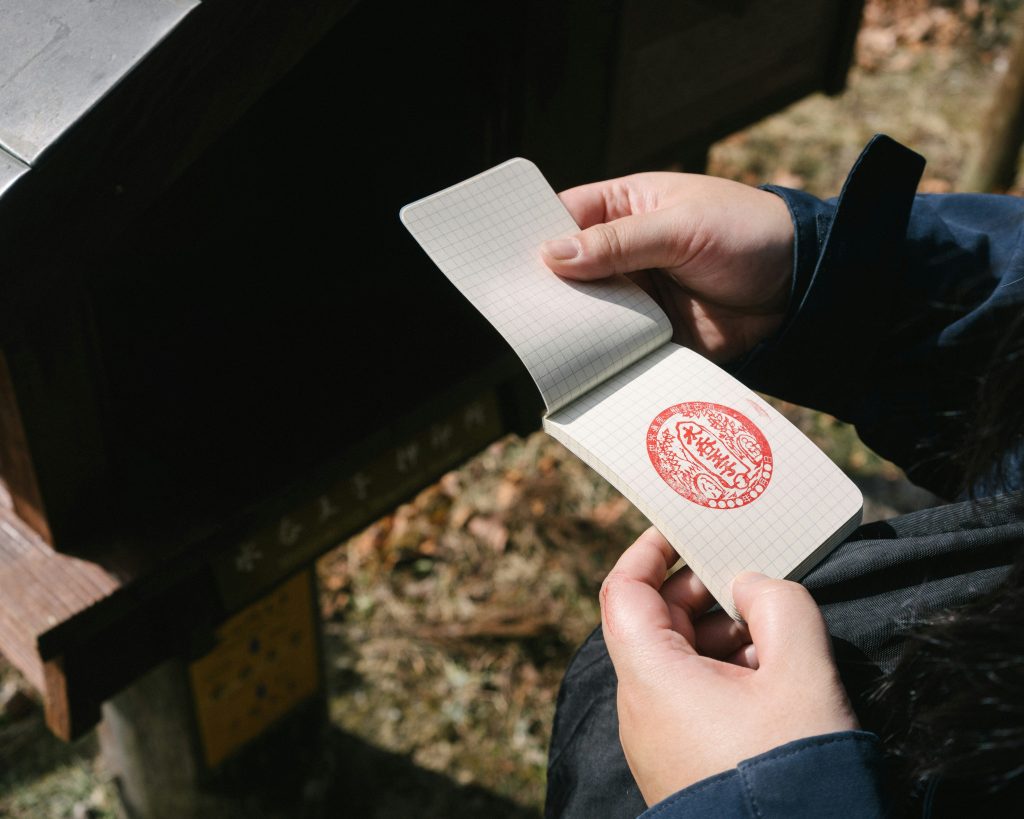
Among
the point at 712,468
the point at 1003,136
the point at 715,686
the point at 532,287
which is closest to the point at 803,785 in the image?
the point at 715,686

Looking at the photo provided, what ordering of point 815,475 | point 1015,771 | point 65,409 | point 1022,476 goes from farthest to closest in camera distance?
point 65,409, point 815,475, point 1022,476, point 1015,771

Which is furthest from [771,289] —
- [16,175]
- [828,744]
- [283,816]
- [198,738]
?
[283,816]

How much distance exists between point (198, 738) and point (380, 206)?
1.20 meters

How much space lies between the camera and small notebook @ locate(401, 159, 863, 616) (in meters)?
1.06

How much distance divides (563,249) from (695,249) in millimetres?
231

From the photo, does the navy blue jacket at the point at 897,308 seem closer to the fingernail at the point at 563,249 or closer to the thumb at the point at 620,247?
the thumb at the point at 620,247

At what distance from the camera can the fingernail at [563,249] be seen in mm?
1216

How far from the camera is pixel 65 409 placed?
1.26 meters

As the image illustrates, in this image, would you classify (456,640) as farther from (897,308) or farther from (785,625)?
(785,625)

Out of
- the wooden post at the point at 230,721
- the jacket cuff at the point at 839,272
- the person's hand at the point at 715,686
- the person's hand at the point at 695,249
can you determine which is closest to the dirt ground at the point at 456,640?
the wooden post at the point at 230,721

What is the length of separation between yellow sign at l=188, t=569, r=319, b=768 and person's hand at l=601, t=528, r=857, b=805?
1.11 meters

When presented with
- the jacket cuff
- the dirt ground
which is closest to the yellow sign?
the dirt ground

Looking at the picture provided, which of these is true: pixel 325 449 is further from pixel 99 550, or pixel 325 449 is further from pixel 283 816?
pixel 283 816

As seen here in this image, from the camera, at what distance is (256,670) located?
213cm
